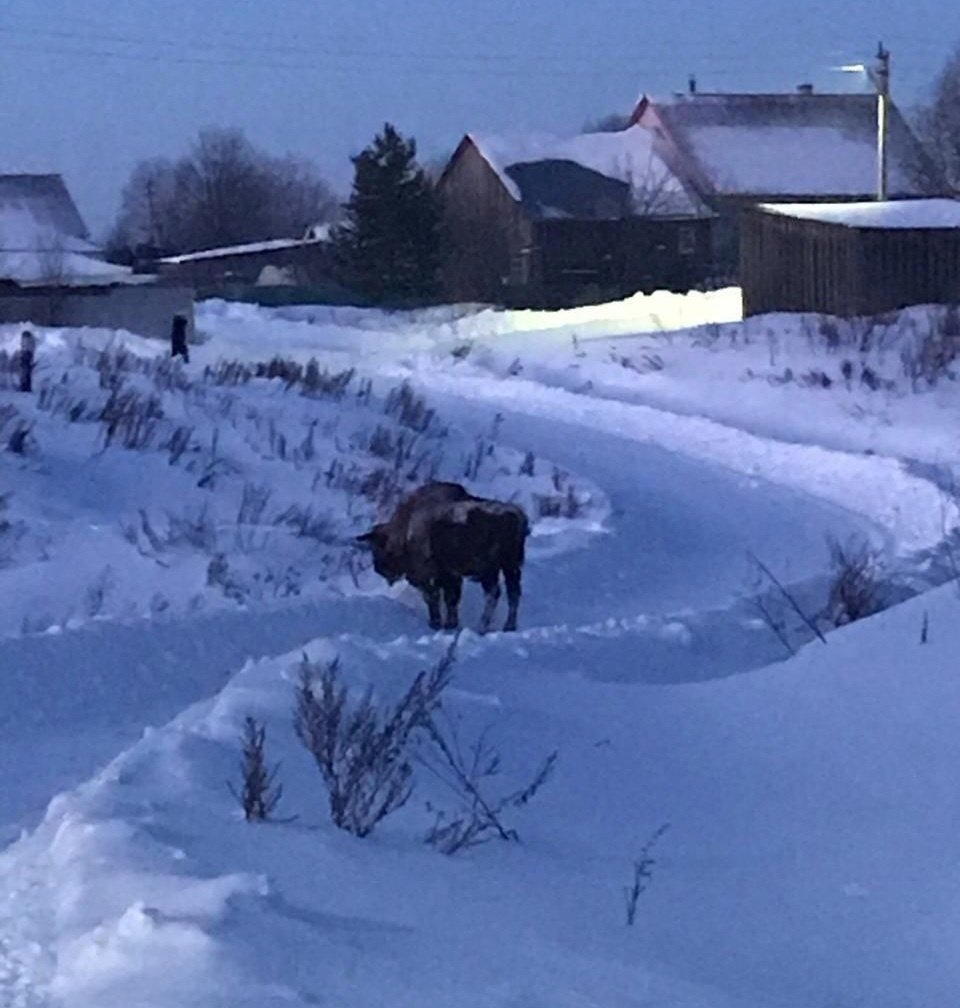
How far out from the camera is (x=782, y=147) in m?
78.7

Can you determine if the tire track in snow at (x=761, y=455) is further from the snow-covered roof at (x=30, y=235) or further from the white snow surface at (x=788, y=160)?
the white snow surface at (x=788, y=160)

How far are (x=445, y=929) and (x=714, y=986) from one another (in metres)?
0.74

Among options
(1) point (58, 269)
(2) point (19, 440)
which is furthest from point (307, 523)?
(1) point (58, 269)

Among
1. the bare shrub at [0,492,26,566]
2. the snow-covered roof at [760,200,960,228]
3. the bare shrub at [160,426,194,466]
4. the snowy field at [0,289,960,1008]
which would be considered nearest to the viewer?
the snowy field at [0,289,960,1008]

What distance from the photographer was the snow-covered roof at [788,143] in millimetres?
76938

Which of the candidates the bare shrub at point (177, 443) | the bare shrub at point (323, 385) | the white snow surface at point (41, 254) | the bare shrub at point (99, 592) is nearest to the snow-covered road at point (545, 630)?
the bare shrub at point (99, 592)

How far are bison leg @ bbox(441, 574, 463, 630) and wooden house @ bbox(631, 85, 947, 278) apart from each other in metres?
61.8

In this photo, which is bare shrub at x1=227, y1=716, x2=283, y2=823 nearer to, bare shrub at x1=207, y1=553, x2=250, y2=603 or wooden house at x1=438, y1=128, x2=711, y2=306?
bare shrub at x1=207, y1=553, x2=250, y2=603

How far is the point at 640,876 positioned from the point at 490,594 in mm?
7099

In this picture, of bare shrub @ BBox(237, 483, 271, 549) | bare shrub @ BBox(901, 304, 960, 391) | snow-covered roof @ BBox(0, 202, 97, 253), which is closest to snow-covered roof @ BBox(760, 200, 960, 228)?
bare shrub @ BBox(901, 304, 960, 391)

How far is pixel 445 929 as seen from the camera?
582 centimetres

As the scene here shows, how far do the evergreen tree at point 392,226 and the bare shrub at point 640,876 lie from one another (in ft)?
185

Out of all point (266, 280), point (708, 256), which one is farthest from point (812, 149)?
point (266, 280)

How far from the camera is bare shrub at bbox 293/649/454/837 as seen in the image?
22.7 feet
